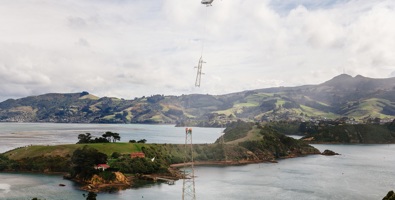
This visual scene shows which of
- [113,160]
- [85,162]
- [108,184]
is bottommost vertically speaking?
[108,184]

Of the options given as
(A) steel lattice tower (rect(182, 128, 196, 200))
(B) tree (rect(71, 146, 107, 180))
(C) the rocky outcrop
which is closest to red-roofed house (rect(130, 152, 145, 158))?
(A) steel lattice tower (rect(182, 128, 196, 200))

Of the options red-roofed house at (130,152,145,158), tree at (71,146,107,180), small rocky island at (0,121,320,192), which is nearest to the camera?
small rocky island at (0,121,320,192)

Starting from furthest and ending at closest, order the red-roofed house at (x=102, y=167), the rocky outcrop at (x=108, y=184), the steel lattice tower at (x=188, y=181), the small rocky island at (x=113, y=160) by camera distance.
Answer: the red-roofed house at (x=102, y=167) → the small rocky island at (x=113, y=160) → the rocky outcrop at (x=108, y=184) → the steel lattice tower at (x=188, y=181)

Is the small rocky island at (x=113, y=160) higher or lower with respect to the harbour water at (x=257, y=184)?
higher

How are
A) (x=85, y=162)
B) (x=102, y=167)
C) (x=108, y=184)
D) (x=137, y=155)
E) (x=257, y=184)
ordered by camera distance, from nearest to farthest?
(x=108, y=184) → (x=102, y=167) → (x=85, y=162) → (x=257, y=184) → (x=137, y=155)

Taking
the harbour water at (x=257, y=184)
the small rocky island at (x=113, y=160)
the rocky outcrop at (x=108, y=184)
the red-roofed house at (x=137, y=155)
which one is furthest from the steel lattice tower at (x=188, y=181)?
the rocky outcrop at (x=108, y=184)

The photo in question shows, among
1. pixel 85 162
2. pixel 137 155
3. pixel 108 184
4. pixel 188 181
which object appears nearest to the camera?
pixel 108 184

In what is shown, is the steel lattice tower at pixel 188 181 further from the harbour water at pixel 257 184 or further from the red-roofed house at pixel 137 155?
the red-roofed house at pixel 137 155

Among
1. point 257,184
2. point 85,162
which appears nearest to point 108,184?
point 85,162

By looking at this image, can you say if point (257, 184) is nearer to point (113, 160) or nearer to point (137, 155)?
point (137, 155)

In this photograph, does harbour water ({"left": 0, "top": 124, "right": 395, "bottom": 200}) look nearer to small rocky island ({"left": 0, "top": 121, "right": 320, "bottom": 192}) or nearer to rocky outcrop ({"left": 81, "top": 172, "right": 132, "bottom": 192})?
rocky outcrop ({"left": 81, "top": 172, "right": 132, "bottom": 192})

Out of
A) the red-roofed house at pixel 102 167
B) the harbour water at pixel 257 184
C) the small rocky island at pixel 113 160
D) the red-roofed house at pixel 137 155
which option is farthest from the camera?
the red-roofed house at pixel 137 155

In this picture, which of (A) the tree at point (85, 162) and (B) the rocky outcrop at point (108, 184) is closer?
(B) the rocky outcrop at point (108, 184)
